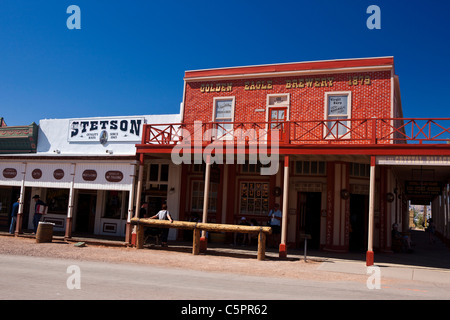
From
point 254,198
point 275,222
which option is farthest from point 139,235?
point 254,198

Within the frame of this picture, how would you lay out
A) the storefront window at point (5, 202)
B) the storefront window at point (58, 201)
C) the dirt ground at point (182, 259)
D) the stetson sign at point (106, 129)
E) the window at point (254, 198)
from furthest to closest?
the storefront window at point (5, 202) < the storefront window at point (58, 201) < the stetson sign at point (106, 129) < the window at point (254, 198) < the dirt ground at point (182, 259)

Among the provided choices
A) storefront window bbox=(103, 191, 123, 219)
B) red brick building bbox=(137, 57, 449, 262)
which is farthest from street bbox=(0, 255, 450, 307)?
storefront window bbox=(103, 191, 123, 219)

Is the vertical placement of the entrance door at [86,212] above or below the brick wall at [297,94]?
below

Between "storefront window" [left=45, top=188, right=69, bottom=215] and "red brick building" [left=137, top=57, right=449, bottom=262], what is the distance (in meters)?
6.68

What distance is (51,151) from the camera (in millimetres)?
20531

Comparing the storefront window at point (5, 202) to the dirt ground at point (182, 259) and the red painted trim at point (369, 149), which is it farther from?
the red painted trim at point (369, 149)

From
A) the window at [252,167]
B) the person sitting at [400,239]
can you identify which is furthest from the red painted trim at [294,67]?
the person sitting at [400,239]

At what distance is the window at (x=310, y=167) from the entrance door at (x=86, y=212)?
10.1m

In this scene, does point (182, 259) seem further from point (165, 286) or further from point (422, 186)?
point (422, 186)

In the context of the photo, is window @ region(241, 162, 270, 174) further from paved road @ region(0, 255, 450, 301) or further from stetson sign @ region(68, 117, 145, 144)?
paved road @ region(0, 255, 450, 301)

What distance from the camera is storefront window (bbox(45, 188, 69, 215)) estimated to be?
19.9 metres

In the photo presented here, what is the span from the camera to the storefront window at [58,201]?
19.9 metres

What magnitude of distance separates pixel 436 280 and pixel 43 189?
59.5 ft

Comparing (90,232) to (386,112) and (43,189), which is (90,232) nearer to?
(43,189)
